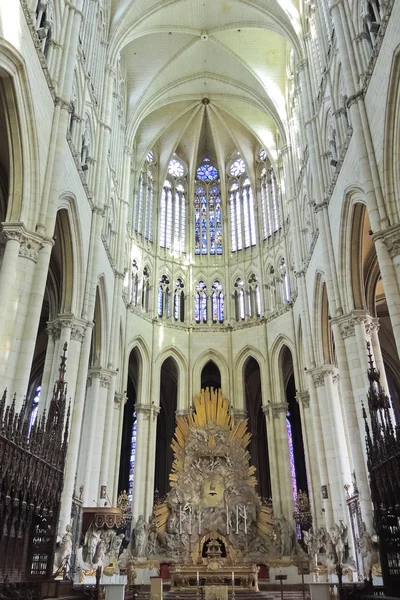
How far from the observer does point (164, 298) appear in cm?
2880

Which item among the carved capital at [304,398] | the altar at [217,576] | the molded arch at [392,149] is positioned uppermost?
the molded arch at [392,149]

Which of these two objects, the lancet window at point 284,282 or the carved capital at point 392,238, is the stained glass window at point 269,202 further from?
the carved capital at point 392,238

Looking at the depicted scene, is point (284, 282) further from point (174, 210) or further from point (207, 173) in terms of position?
point (207, 173)

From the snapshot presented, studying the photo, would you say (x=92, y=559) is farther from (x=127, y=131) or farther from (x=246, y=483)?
(x=127, y=131)

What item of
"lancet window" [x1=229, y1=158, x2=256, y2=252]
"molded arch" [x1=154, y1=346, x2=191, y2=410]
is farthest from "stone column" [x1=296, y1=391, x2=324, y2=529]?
"lancet window" [x1=229, y1=158, x2=256, y2=252]

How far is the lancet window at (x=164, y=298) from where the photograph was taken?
28416 millimetres

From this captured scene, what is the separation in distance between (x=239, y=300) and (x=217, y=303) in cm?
122

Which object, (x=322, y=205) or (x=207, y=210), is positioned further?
(x=207, y=210)

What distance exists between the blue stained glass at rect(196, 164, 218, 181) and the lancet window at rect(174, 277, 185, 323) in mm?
7223

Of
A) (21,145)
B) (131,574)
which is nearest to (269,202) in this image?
(21,145)

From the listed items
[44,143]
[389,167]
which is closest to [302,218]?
[389,167]

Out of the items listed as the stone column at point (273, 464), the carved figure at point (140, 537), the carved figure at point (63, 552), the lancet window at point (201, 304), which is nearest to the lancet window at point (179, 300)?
the lancet window at point (201, 304)

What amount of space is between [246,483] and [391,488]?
14402 millimetres

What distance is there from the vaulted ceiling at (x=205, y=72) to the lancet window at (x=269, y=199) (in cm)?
128
